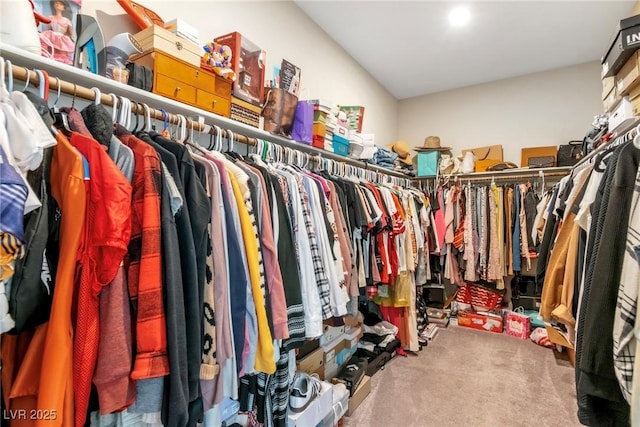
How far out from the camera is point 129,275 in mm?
731

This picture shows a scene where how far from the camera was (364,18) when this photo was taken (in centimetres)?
244

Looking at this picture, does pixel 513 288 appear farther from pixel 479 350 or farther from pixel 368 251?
pixel 368 251

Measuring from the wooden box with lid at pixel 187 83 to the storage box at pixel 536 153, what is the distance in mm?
3189

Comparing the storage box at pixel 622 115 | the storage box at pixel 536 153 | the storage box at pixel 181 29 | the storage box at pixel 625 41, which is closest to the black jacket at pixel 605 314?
the storage box at pixel 622 115

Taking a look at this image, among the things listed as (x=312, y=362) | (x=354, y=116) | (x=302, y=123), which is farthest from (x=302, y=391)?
(x=354, y=116)

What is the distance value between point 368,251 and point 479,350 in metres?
1.74

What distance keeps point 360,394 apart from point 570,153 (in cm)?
295

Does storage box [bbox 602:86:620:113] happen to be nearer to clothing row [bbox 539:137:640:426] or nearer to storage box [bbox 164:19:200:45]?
clothing row [bbox 539:137:640:426]

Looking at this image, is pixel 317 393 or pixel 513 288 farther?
pixel 513 288

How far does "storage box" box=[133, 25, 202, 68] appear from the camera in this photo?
118 centimetres

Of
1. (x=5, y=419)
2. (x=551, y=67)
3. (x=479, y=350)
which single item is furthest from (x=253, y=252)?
(x=551, y=67)

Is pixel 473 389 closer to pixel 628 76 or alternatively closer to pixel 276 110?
pixel 628 76

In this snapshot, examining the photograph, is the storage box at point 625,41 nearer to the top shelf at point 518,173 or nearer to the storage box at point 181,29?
the top shelf at point 518,173

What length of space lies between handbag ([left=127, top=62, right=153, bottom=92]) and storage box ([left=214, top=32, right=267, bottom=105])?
420mm
